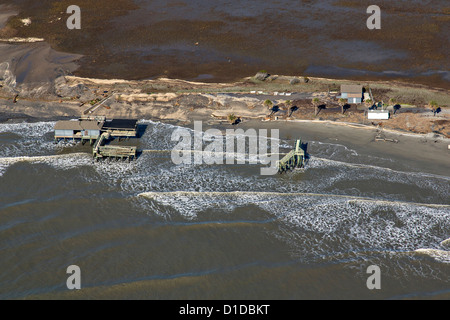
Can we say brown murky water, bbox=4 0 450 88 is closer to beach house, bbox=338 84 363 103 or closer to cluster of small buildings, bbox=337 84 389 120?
cluster of small buildings, bbox=337 84 389 120

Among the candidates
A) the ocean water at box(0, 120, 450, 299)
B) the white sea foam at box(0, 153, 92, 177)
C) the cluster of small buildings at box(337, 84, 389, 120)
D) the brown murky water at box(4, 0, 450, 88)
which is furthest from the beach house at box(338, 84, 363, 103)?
the white sea foam at box(0, 153, 92, 177)

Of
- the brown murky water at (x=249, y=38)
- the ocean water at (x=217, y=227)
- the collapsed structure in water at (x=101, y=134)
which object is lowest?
the ocean water at (x=217, y=227)

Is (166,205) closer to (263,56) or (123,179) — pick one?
(123,179)

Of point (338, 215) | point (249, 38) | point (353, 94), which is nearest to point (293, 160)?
point (338, 215)

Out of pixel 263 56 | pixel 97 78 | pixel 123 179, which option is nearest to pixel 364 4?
pixel 263 56

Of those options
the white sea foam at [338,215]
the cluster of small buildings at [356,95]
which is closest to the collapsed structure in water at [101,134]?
the white sea foam at [338,215]

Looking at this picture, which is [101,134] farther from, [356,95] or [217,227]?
[356,95]

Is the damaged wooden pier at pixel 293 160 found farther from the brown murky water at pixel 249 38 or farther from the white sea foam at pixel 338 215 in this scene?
the brown murky water at pixel 249 38

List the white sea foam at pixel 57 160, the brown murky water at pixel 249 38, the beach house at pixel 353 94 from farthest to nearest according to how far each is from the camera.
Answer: the brown murky water at pixel 249 38 < the beach house at pixel 353 94 < the white sea foam at pixel 57 160
